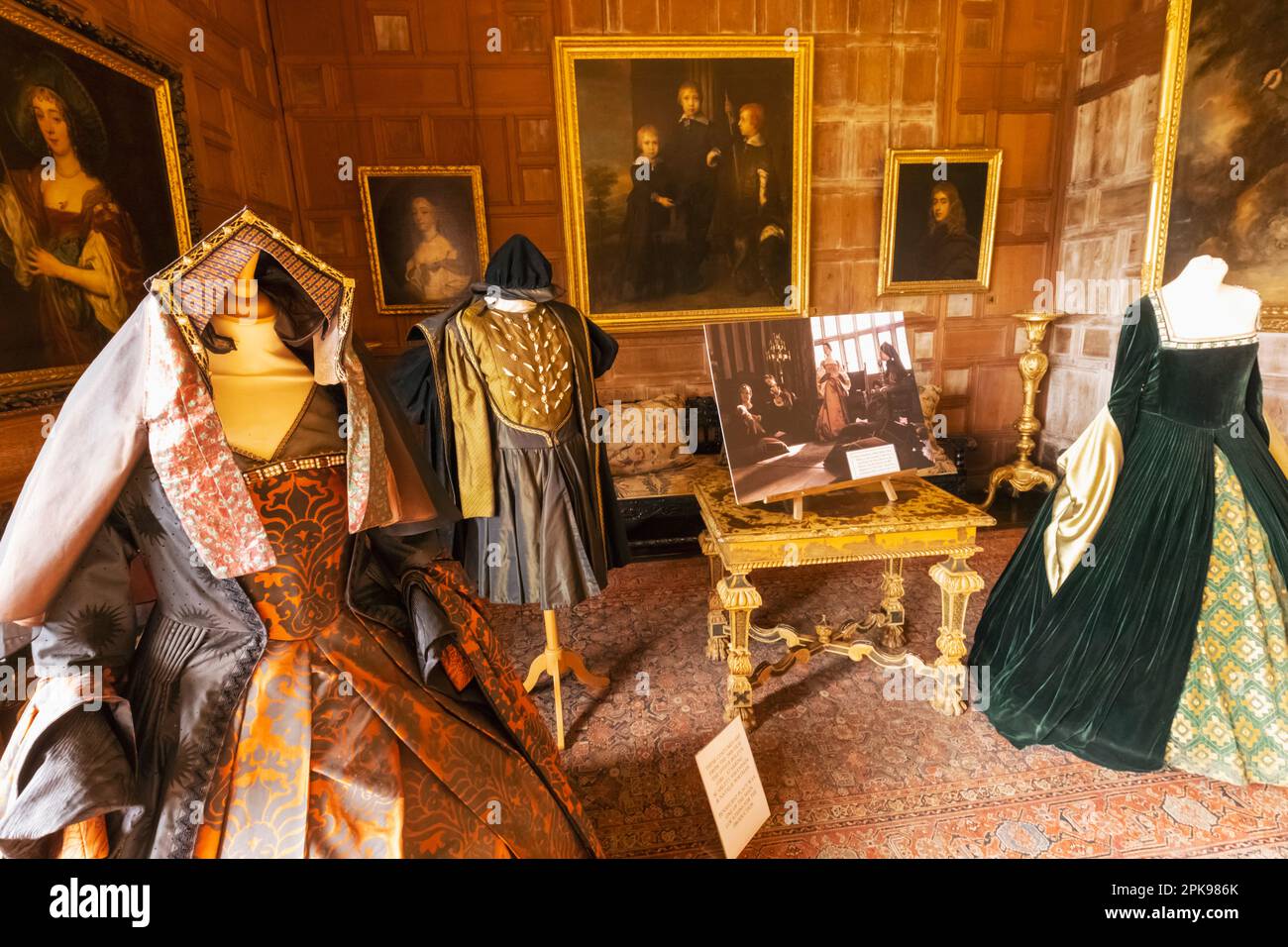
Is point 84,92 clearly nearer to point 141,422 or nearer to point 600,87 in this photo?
point 141,422

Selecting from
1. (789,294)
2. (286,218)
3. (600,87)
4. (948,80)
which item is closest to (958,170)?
(948,80)

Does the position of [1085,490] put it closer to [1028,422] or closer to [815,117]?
[1028,422]

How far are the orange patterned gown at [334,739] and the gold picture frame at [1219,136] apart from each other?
484cm

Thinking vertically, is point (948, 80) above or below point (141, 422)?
above

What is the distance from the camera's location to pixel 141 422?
109cm

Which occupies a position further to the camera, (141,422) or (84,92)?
(84,92)

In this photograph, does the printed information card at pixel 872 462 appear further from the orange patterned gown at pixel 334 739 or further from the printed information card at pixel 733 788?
the orange patterned gown at pixel 334 739

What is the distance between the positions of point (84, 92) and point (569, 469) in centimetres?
224

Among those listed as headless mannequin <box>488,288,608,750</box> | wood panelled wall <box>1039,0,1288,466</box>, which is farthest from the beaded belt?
wood panelled wall <box>1039,0,1288,466</box>

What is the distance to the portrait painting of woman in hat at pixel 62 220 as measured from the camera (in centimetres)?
202

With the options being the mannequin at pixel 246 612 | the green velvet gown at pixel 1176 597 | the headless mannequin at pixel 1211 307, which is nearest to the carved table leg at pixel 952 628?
the green velvet gown at pixel 1176 597

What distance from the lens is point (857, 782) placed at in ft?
Answer: 7.59

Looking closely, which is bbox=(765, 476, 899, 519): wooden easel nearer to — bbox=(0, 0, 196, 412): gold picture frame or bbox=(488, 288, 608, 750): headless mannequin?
bbox=(488, 288, 608, 750): headless mannequin

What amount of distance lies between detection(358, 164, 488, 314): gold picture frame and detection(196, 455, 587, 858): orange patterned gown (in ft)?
A: 12.4
